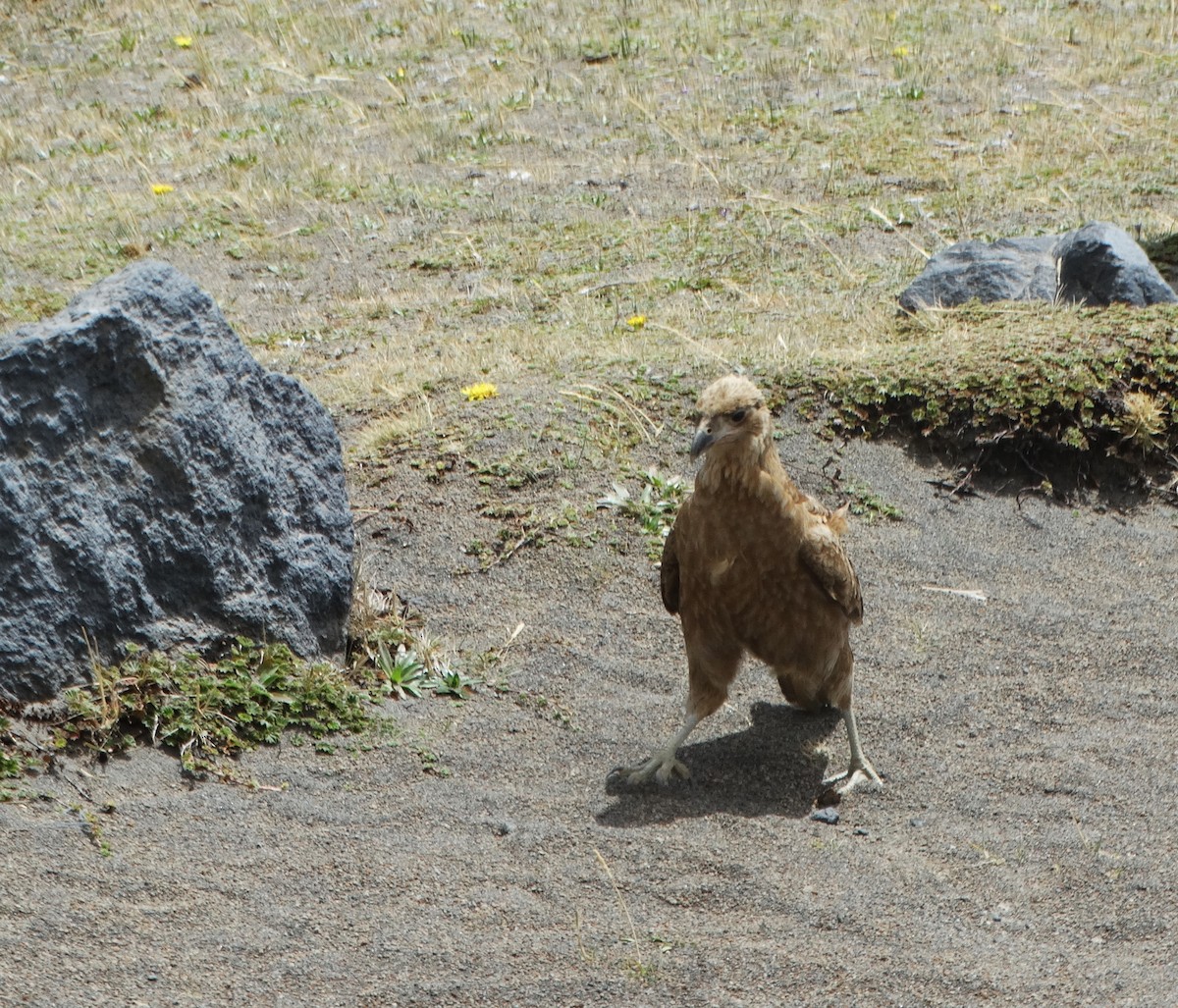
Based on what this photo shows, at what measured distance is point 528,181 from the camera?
11.5m

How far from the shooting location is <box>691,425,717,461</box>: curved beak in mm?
4328

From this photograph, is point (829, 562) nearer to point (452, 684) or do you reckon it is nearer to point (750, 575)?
point (750, 575)

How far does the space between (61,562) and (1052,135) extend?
9789 mm

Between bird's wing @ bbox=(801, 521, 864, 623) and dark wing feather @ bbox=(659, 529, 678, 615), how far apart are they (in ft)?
1.58

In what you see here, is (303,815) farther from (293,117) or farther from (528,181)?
(293,117)

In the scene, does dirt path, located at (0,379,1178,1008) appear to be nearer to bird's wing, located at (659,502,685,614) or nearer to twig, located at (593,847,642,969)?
twig, located at (593,847,642,969)

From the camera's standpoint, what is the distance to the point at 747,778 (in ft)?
16.1

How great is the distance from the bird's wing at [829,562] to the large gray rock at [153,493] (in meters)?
1.78

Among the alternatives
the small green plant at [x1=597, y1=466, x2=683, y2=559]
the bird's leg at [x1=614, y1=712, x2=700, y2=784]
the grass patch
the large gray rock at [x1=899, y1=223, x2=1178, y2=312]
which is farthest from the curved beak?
the large gray rock at [x1=899, y1=223, x2=1178, y2=312]

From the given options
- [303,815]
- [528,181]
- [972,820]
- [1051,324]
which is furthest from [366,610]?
[528,181]

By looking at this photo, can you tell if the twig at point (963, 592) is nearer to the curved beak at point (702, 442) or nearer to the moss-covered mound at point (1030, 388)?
the moss-covered mound at point (1030, 388)

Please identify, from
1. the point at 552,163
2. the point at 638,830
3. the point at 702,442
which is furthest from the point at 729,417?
the point at 552,163

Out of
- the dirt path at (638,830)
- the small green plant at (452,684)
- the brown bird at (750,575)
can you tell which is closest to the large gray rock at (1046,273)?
the dirt path at (638,830)

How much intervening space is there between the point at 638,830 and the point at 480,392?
3345 millimetres
